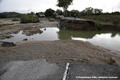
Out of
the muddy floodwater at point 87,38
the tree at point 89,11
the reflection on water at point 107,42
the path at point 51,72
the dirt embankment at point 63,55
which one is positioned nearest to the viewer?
the path at point 51,72

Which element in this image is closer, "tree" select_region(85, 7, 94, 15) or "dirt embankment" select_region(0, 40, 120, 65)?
"dirt embankment" select_region(0, 40, 120, 65)

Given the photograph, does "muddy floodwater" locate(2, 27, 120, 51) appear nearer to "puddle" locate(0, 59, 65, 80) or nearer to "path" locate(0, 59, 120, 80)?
"path" locate(0, 59, 120, 80)

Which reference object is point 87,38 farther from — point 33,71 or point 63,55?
point 33,71

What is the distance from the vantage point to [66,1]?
3516 centimetres

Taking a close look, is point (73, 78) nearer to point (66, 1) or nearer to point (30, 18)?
point (30, 18)

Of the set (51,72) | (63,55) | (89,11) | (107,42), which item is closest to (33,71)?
(51,72)

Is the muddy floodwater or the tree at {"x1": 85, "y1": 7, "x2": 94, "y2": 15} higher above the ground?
the tree at {"x1": 85, "y1": 7, "x2": 94, "y2": 15}

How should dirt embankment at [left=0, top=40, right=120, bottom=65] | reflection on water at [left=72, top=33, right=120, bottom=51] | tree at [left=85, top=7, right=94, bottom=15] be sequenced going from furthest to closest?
tree at [left=85, top=7, right=94, bottom=15], reflection on water at [left=72, top=33, right=120, bottom=51], dirt embankment at [left=0, top=40, right=120, bottom=65]

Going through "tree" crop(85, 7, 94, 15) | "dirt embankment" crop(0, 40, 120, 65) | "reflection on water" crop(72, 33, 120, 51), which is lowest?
"reflection on water" crop(72, 33, 120, 51)

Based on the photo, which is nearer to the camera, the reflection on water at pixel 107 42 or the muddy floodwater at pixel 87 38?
the reflection on water at pixel 107 42

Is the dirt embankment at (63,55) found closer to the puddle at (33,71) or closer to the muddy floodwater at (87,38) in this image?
the puddle at (33,71)

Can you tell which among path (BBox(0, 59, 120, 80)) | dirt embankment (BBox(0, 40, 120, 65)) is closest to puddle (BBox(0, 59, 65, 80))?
path (BBox(0, 59, 120, 80))

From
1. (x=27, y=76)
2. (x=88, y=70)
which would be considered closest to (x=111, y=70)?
(x=88, y=70)

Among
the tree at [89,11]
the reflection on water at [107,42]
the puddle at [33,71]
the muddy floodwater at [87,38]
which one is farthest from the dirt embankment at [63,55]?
the tree at [89,11]
